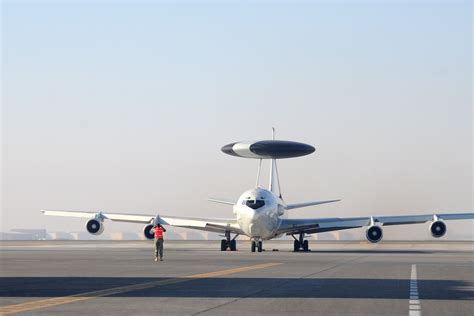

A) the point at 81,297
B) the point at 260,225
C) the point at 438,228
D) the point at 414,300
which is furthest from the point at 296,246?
the point at 81,297

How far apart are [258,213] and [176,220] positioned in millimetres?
9541

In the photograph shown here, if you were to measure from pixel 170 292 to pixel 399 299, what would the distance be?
5.93m

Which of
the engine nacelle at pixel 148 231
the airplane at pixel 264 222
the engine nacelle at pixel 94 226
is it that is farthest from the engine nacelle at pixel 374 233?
the engine nacelle at pixel 94 226

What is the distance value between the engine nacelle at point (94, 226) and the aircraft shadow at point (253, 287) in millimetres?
44850

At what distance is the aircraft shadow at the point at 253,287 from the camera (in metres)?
23.7

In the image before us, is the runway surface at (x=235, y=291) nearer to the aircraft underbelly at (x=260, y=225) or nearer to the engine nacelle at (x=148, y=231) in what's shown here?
the aircraft underbelly at (x=260, y=225)

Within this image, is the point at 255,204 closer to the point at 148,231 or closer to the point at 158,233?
the point at 148,231

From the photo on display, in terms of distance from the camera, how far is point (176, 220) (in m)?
74.8

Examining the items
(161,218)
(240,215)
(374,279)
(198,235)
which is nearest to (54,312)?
(374,279)

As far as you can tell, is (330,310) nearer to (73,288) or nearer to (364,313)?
(364,313)

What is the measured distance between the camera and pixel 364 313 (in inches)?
751

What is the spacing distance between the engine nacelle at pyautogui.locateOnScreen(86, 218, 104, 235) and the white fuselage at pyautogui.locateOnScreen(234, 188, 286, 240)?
12.5 m

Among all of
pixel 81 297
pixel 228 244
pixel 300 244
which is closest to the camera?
pixel 81 297

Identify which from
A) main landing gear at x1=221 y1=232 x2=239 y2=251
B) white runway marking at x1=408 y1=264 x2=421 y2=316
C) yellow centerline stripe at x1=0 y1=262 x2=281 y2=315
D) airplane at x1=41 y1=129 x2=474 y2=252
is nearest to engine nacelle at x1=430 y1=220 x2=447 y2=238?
airplane at x1=41 y1=129 x2=474 y2=252
